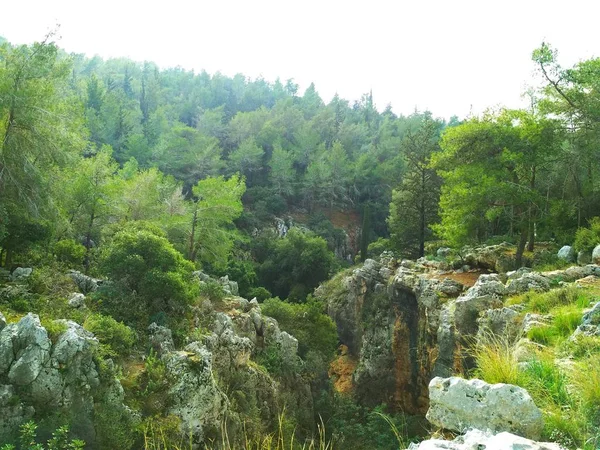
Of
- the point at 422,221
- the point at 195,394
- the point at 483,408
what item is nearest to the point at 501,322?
the point at 483,408

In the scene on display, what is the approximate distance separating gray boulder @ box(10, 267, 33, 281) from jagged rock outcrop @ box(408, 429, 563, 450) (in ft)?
46.4

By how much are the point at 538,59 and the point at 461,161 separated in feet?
16.5

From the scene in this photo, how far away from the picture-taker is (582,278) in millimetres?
11445

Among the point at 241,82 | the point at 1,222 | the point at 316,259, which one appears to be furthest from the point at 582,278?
the point at 241,82

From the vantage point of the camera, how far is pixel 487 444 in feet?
10.6

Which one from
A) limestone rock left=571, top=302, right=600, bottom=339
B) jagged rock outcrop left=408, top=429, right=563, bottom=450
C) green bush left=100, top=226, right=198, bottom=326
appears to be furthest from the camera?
green bush left=100, top=226, right=198, bottom=326

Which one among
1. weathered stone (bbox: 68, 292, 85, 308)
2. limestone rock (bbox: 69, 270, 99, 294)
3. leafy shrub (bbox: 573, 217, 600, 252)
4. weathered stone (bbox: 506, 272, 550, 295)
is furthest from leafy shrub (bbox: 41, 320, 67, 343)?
leafy shrub (bbox: 573, 217, 600, 252)

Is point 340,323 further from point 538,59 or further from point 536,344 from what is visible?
point 536,344

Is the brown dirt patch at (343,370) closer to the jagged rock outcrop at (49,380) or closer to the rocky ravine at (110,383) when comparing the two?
the rocky ravine at (110,383)

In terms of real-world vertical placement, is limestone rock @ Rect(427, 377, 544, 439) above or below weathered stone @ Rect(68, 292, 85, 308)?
above

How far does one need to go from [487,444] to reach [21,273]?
1504 cm

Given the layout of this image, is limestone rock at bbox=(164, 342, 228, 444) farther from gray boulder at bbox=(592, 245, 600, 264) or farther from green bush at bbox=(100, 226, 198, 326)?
gray boulder at bbox=(592, 245, 600, 264)

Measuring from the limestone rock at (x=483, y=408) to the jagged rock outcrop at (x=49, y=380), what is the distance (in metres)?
7.02

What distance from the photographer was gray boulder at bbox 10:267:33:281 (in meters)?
13.9
